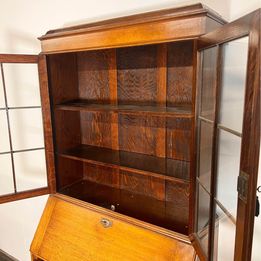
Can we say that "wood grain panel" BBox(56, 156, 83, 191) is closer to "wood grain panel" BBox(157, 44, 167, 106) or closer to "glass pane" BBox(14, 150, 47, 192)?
"glass pane" BBox(14, 150, 47, 192)

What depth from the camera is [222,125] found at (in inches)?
38.0

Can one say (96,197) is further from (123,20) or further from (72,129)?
(123,20)

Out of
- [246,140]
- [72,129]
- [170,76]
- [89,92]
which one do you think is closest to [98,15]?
[89,92]

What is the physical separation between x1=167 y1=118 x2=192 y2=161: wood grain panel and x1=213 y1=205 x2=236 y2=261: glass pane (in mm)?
561

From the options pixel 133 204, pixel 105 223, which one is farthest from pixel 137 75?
pixel 105 223

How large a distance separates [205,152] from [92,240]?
95cm

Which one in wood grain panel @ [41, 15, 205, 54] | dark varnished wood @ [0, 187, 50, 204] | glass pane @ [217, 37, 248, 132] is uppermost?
wood grain panel @ [41, 15, 205, 54]

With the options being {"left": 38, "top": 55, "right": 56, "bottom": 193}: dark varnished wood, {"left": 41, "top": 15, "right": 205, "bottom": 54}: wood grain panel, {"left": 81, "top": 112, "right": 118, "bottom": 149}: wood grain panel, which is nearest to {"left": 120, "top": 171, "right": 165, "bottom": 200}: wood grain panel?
{"left": 81, "top": 112, "right": 118, "bottom": 149}: wood grain panel

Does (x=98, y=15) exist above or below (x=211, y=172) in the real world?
above

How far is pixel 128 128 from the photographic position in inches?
70.7

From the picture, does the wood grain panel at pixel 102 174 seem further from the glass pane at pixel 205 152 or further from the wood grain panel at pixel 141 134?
the glass pane at pixel 205 152

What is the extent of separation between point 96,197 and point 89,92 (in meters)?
0.82

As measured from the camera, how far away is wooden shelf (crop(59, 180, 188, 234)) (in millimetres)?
1532

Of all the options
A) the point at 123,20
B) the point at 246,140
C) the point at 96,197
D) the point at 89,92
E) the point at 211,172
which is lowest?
the point at 96,197
